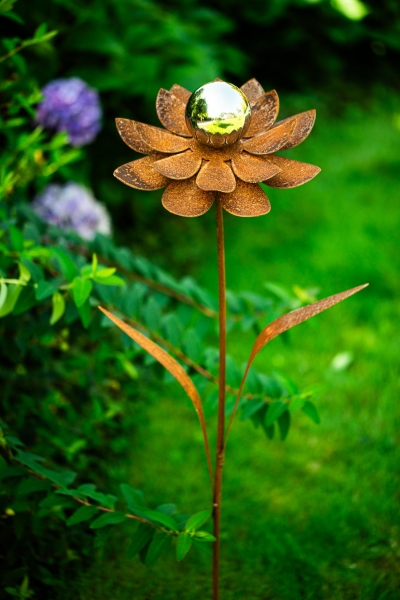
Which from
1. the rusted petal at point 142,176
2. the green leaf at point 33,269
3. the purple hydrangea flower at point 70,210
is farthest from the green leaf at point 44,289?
the purple hydrangea flower at point 70,210

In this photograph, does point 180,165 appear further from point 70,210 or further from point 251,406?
point 70,210

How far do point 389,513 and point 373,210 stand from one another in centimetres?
228

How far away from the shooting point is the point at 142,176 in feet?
3.25

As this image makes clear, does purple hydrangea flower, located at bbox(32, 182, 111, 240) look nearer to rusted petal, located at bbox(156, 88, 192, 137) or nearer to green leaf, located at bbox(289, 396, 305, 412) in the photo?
rusted petal, located at bbox(156, 88, 192, 137)

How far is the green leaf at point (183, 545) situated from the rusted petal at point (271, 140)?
78cm

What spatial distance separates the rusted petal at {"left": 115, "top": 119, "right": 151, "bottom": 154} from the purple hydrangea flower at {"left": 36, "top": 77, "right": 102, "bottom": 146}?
4.05ft

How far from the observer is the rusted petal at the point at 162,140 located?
103 centimetres

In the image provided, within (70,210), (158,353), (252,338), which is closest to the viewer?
(158,353)

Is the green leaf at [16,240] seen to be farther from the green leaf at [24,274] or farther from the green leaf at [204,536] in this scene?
the green leaf at [204,536]

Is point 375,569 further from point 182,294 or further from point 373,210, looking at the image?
point 373,210

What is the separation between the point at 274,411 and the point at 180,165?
603 mm

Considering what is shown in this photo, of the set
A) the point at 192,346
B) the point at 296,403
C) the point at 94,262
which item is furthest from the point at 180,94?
the point at 296,403

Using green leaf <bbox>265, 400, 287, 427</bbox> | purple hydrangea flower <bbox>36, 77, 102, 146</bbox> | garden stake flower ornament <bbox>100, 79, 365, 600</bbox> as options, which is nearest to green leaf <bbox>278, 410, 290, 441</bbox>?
green leaf <bbox>265, 400, 287, 427</bbox>

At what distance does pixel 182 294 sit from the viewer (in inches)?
65.6
